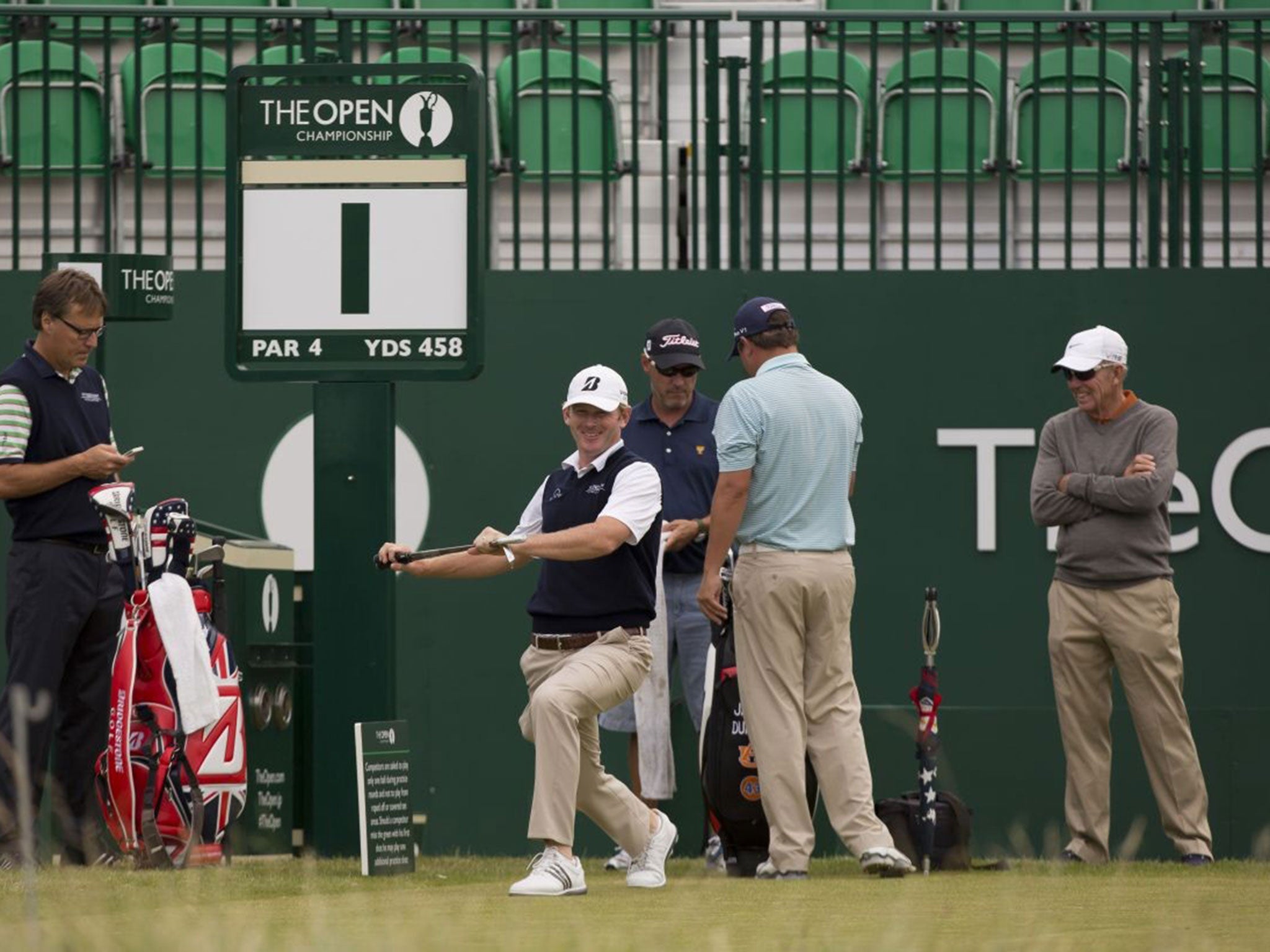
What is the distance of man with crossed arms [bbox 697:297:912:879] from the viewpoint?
6.81 metres

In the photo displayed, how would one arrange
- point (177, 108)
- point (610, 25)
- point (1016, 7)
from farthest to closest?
1. point (1016, 7)
2. point (610, 25)
3. point (177, 108)

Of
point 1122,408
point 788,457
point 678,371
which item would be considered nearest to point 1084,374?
point 1122,408

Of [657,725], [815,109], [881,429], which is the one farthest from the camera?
[815,109]

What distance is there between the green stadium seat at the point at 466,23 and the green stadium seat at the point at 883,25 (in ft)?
4.68

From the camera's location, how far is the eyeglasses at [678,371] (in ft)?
25.1

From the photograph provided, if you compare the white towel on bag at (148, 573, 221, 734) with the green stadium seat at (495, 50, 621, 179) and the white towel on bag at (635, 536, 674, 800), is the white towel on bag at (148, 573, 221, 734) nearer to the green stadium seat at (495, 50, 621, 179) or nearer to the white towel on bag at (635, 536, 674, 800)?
the white towel on bag at (635, 536, 674, 800)

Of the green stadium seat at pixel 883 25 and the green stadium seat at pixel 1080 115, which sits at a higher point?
the green stadium seat at pixel 883 25

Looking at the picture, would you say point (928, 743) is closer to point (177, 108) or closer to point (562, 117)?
point (562, 117)

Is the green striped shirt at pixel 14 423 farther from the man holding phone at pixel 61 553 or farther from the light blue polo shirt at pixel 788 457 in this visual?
the light blue polo shirt at pixel 788 457

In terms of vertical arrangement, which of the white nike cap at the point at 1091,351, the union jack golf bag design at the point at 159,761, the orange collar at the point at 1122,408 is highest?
the white nike cap at the point at 1091,351

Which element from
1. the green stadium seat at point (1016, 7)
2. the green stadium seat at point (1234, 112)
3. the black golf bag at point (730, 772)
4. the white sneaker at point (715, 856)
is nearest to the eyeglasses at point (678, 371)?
the black golf bag at point (730, 772)

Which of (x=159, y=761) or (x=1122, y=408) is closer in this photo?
(x=159, y=761)

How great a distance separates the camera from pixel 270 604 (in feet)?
26.0

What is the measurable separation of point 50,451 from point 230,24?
8.85ft
